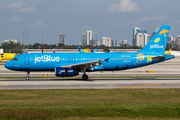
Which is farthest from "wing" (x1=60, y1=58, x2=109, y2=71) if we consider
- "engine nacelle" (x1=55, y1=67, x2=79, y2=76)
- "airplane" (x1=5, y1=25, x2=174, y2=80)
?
"engine nacelle" (x1=55, y1=67, x2=79, y2=76)

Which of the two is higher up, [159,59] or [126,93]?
[159,59]

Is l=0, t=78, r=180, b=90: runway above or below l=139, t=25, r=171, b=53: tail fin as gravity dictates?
below

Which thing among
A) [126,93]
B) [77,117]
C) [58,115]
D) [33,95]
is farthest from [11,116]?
[126,93]

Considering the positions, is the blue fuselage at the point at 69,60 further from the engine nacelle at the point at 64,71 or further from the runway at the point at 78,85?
the runway at the point at 78,85

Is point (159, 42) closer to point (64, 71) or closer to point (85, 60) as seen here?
point (85, 60)

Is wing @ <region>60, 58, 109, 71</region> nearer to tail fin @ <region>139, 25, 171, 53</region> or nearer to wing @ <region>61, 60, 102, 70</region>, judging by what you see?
wing @ <region>61, 60, 102, 70</region>

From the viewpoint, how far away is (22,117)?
15.0m

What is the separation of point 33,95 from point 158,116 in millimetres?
12439

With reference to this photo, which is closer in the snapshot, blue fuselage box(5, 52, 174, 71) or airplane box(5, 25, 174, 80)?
airplane box(5, 25, 174, 80)

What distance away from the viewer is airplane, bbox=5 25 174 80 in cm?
3684

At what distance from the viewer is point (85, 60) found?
127ft

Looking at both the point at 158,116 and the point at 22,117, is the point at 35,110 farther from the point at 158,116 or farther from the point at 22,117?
the point at 158,116

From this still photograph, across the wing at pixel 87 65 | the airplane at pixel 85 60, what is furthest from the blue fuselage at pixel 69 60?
the wing at pixel 87 65

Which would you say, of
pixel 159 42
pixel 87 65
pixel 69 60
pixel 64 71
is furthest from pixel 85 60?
pixel 159 42
